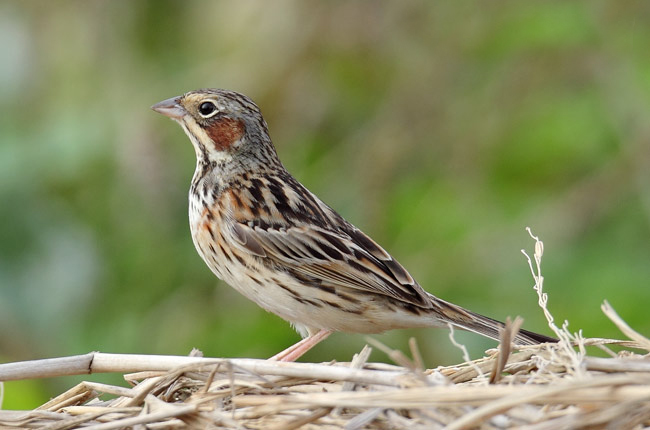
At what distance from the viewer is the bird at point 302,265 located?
3896 millimetres

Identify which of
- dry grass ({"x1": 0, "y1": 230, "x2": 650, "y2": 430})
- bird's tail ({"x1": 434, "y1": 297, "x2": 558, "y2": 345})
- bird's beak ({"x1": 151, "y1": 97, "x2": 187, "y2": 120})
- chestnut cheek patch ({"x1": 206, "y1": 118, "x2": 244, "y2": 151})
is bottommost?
dry grass ({"x1": 0, "y1": 230, "x2": 650, "y2": 430})

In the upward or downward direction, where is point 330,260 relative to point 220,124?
downward

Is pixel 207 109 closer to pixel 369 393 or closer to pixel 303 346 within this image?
pixel 303 346

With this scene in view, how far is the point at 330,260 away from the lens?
155 inches

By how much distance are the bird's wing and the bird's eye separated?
1.69 feet

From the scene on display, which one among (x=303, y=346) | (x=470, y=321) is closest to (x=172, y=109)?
(x=303, y=346)

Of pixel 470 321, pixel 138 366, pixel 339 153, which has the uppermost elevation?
pixel 339 153

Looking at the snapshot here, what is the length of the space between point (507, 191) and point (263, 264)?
2.84 meters

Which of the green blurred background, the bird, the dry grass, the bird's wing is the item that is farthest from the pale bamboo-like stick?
the green blurred background

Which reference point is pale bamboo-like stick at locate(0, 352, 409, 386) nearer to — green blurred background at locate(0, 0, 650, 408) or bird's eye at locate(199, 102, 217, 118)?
bird's eye at locate(199, 102, 217, 118)

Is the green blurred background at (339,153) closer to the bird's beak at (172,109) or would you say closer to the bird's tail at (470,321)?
the bird's tail at (470,321)

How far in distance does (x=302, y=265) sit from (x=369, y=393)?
1539 millimetres

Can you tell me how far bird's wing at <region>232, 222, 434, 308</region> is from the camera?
12.8ft

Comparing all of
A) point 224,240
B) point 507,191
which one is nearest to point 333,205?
point 507,191
